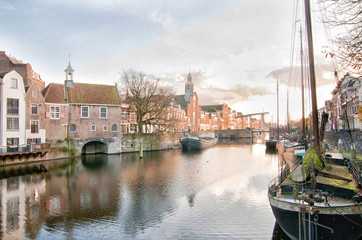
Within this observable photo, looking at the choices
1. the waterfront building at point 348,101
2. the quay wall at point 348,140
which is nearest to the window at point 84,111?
the waterfront building at point 348,101

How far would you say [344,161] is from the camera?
1514 centimetres

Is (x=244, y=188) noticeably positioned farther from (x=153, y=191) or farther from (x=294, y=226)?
(x=294, y=226)

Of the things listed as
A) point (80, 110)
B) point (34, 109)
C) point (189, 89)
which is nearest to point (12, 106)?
point (34, 109)

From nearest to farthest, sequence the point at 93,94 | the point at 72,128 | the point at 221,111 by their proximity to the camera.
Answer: the point at 72,128 → the point at 93,94 → the point at 221,111

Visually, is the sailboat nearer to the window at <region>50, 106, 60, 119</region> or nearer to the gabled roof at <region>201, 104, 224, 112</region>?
the window at <region>50, 106, 60, 119</region>

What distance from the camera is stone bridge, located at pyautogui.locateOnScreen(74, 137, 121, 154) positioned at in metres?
39.1

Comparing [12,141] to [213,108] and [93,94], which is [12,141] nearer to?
[93,94]

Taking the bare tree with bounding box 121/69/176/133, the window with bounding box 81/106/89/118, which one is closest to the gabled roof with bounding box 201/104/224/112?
the bare tree with bounding box 121/69/176/133

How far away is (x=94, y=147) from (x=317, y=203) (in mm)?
39472

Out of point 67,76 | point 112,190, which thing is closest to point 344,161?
point 112,190

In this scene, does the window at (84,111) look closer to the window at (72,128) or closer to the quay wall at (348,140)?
the window at (72,128)

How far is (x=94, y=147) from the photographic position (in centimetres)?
4272

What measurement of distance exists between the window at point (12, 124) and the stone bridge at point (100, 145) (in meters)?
8.93

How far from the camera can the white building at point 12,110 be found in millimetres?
30719
